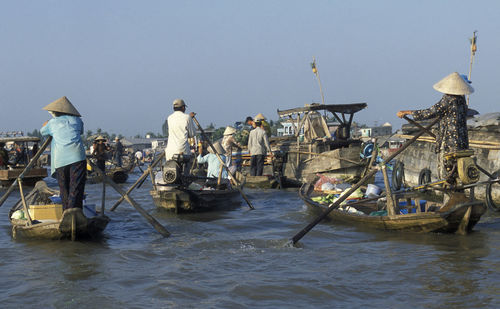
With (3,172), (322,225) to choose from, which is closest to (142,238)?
(322,225)

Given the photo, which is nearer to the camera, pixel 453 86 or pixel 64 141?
pixel 64 141

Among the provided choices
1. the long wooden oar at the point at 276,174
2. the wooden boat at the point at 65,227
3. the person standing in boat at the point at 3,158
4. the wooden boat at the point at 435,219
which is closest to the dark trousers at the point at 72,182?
the wooden boat at the point at 65,227

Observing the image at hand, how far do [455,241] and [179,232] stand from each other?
414cm

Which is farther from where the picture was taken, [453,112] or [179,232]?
[179,232]

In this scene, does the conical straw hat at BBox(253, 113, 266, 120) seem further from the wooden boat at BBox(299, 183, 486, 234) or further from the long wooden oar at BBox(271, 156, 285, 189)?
the wooden boat at BBox(299, 183, 486, 234)

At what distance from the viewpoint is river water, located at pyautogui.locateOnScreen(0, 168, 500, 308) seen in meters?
4.98

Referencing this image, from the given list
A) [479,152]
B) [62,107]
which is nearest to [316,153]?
[479,152]

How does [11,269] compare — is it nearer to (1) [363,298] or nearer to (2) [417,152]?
(1) [363,298]

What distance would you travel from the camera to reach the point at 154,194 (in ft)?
33.2

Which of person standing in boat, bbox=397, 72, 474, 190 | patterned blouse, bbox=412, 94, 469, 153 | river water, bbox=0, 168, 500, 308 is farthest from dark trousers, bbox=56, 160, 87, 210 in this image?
patterned blouse, bbox=412, 94, 469, 153

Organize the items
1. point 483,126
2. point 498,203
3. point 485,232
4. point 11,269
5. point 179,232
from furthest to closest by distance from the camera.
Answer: point 483,126 < point 498,203 < point 179,232 < point 485,232 < point 11,269

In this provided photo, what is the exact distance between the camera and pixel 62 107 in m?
7.09

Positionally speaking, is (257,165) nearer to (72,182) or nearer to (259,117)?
(259,117)

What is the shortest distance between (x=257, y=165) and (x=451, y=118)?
28.2ft
